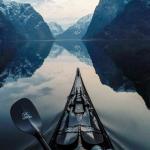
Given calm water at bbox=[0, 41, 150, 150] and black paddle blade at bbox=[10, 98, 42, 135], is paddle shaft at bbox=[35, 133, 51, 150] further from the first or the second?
calm water at bbox=[0, 41, 150, 150]

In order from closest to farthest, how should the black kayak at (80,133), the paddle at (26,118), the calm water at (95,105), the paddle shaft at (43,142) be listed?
the paddle shaft at (43,142) < the paddle at (26,118) < the black kayak at (80,133) < the calm water at (95,105)

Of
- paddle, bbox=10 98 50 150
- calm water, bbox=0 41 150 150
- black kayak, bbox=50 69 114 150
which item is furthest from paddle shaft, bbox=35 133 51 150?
calm water, bbox=0 41 150 150

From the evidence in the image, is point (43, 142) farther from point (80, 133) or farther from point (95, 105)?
point (95, 105)

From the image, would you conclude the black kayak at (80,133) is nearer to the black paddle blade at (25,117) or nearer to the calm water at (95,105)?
the black paddle blade at (25,117)

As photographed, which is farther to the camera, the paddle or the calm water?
the calm water

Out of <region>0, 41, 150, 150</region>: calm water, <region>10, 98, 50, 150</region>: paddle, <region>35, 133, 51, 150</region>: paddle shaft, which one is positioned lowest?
<region>35, 133, 51, 150</region>: paddle shaft

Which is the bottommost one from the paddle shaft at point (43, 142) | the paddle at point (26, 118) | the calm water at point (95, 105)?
the paddle shaft at point (43, 142)

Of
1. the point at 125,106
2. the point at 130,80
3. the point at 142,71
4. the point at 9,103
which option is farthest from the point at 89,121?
the point at 142,71

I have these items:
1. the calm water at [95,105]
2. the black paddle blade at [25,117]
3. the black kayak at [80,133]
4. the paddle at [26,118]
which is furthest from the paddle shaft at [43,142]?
the calm water at [95,105]

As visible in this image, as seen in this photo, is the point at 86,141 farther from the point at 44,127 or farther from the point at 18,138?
the point at 44,127
